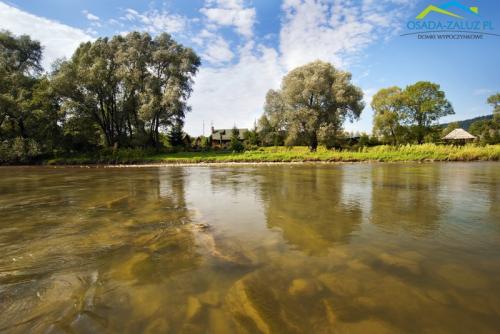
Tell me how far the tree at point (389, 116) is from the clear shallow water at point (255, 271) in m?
44.0

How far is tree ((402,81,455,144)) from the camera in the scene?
4362 centimetres

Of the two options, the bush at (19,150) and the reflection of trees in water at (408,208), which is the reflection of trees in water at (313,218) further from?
the bush at (19,150)

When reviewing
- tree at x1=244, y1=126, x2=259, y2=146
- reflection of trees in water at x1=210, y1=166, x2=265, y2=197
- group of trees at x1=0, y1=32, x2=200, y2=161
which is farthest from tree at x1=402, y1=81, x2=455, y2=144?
reflection of trees in water at x1=210, y1=166, x2=265, y2=197

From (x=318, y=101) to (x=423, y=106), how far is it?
68.0 ft

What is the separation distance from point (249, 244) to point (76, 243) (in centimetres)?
284

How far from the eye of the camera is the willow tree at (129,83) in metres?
32.8

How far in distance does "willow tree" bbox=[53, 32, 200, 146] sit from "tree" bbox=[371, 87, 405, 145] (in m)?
31.6

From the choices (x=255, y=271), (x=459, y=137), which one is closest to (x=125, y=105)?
(x=255, y=271)

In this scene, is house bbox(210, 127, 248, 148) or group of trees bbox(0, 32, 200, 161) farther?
house bbox(210, 127, 248, 148)

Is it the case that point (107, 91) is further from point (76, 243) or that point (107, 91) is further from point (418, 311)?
point (418, 311)

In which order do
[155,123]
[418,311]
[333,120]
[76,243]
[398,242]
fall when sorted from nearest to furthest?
[418,311] < [398,242] < [76,243] < [333,120] < [155,123]

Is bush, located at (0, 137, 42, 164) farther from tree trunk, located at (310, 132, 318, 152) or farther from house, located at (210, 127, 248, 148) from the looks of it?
house, located at (210, 127, 248, 148)

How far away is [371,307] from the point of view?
8.35ft

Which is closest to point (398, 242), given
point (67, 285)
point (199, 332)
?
point (199, 332)
